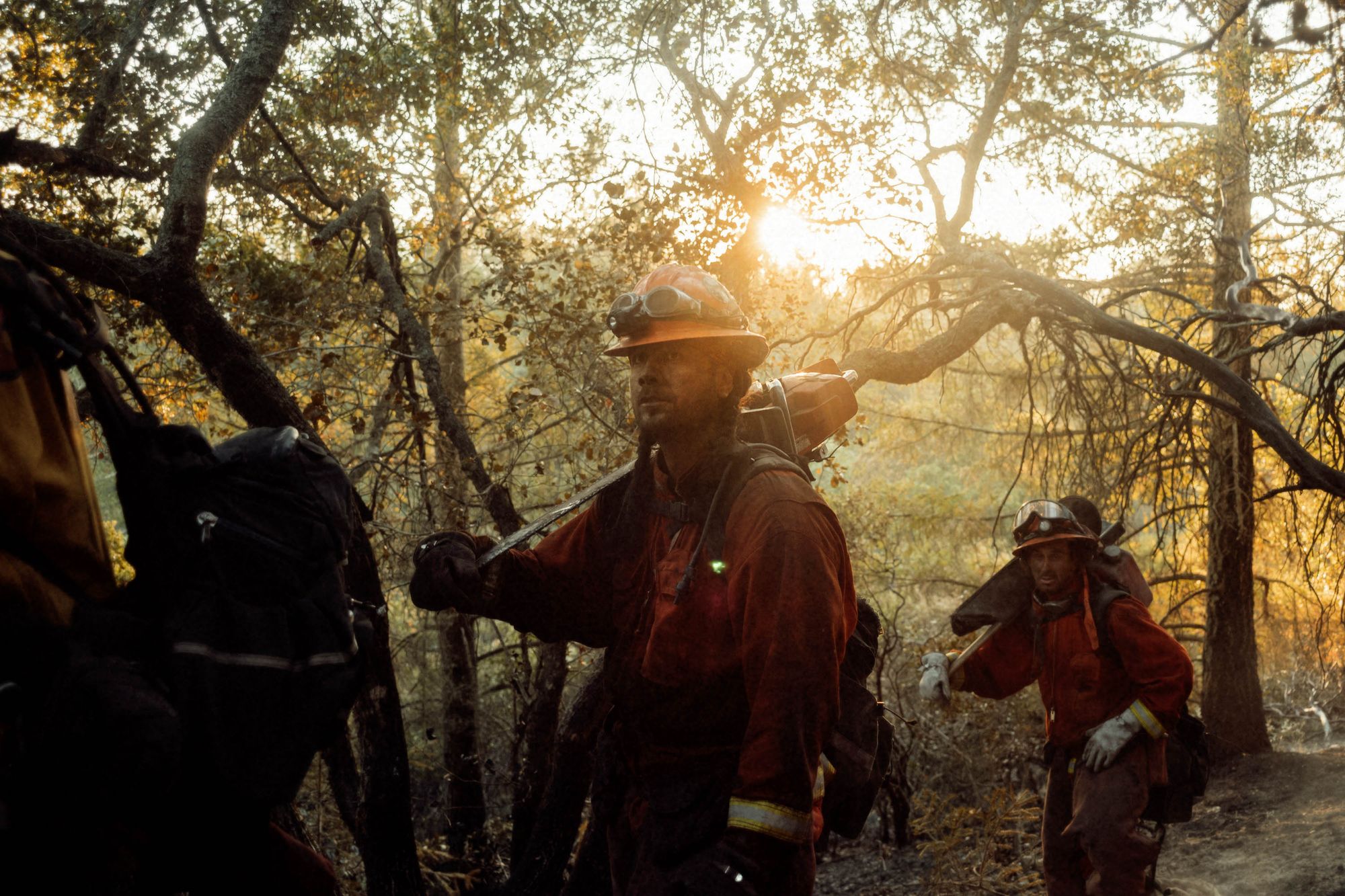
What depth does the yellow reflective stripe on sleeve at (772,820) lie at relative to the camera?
222 centimetres

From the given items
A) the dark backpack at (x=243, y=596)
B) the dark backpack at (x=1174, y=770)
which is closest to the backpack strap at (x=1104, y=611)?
the dark backpack at (x=1174, y=770)

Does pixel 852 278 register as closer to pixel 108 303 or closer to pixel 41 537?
pixel 108 303

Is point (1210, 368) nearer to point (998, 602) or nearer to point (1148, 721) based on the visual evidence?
point (998, 602)

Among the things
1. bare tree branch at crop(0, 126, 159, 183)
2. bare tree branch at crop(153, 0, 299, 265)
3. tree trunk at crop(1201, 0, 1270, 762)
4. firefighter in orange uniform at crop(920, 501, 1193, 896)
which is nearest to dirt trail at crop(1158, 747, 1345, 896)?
tree trunk at crop(1201, 0, 1270, 762)

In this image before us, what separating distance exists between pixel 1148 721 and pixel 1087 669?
0.34 m

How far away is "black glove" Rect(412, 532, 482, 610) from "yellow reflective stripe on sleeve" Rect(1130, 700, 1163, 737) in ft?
10.2

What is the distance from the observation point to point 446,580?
2.94 metres

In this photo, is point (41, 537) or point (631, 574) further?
point (631, 574)

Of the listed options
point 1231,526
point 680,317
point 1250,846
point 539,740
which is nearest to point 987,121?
point 1231,526

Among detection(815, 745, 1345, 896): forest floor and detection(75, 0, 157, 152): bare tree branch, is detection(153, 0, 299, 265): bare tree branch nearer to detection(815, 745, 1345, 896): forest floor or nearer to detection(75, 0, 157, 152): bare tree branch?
detection(75, 0, 157, 152): bare tree branch

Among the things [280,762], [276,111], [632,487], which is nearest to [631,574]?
[632,487]

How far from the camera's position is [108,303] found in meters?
6.34

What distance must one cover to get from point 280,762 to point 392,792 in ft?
7.67

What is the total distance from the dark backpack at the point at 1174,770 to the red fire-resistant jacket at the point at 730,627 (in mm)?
2374
